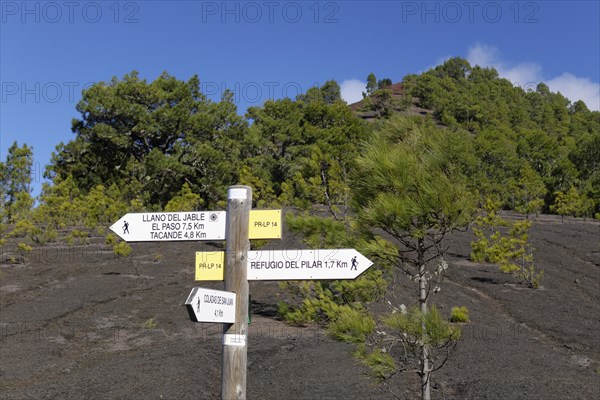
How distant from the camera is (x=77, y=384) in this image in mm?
10188

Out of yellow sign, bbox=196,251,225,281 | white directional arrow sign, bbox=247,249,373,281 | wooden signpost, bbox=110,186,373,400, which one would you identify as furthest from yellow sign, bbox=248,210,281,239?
yellow sign, bbox=196,251,225,281

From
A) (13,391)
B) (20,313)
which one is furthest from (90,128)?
(13,391)

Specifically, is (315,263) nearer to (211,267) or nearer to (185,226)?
(211,267)

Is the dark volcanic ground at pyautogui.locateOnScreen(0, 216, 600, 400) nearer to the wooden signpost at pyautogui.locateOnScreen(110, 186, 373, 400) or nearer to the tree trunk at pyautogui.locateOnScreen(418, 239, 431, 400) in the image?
the tree trunk at pyautogui.locateOnScreen(418, 239, 431, 400)

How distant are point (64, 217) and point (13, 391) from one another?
17578 millimetres

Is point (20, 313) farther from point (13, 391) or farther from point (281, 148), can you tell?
point (281, 148)

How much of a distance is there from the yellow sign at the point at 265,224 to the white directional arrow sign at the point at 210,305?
43 centimetres

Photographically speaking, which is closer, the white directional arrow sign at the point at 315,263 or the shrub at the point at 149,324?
the white directional arrow sign at the point at 315,263

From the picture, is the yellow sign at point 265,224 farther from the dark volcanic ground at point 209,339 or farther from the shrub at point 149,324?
the shrub at point 149,324

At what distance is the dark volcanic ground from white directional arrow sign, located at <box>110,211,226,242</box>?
3029 mm

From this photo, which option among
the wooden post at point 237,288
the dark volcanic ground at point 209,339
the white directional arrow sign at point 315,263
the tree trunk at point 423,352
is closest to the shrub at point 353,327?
the tree trunk at point 423,352

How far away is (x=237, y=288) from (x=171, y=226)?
0.74 meters

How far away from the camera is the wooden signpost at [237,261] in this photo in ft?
13.1

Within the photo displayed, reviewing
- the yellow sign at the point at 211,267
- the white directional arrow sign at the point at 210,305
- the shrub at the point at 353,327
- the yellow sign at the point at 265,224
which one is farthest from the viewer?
the shrub at the point at 353,327
